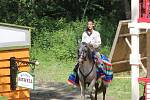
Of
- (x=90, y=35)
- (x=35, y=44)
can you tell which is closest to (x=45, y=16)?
(x=35, y=44)

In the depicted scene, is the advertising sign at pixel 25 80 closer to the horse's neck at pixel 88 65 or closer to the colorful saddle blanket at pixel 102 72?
the horse's neck at pixel 88 65

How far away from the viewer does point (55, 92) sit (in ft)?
52.1

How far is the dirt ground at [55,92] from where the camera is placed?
48.9 feet

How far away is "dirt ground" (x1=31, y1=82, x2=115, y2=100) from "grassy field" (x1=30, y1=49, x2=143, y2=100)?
540 mm

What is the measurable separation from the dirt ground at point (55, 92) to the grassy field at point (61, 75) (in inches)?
21.3

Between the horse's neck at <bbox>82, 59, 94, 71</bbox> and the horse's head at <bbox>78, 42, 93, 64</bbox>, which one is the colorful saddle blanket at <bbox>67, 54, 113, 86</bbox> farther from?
the horse's head at <bbox>78, 42, 93, 64</bbox>

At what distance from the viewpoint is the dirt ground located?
48.9 ft

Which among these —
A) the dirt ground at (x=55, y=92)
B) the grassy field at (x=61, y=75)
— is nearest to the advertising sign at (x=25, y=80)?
the dirt ground at (x=55, y=92)

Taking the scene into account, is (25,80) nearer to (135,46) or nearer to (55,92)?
(135,46)

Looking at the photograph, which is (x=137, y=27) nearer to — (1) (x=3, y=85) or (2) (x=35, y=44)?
(1) (x=3, y=85)

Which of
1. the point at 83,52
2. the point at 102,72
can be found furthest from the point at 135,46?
the point at 102,72

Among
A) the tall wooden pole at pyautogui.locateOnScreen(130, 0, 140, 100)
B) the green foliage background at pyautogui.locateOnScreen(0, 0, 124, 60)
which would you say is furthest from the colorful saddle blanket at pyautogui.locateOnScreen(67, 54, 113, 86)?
the green foliage background at pyautogui.locateOnScreen(0, 0, 124, 60)

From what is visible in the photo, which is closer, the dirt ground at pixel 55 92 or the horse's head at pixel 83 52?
the horse's head at pixel 83 52

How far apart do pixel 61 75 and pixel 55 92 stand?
10.6ft
